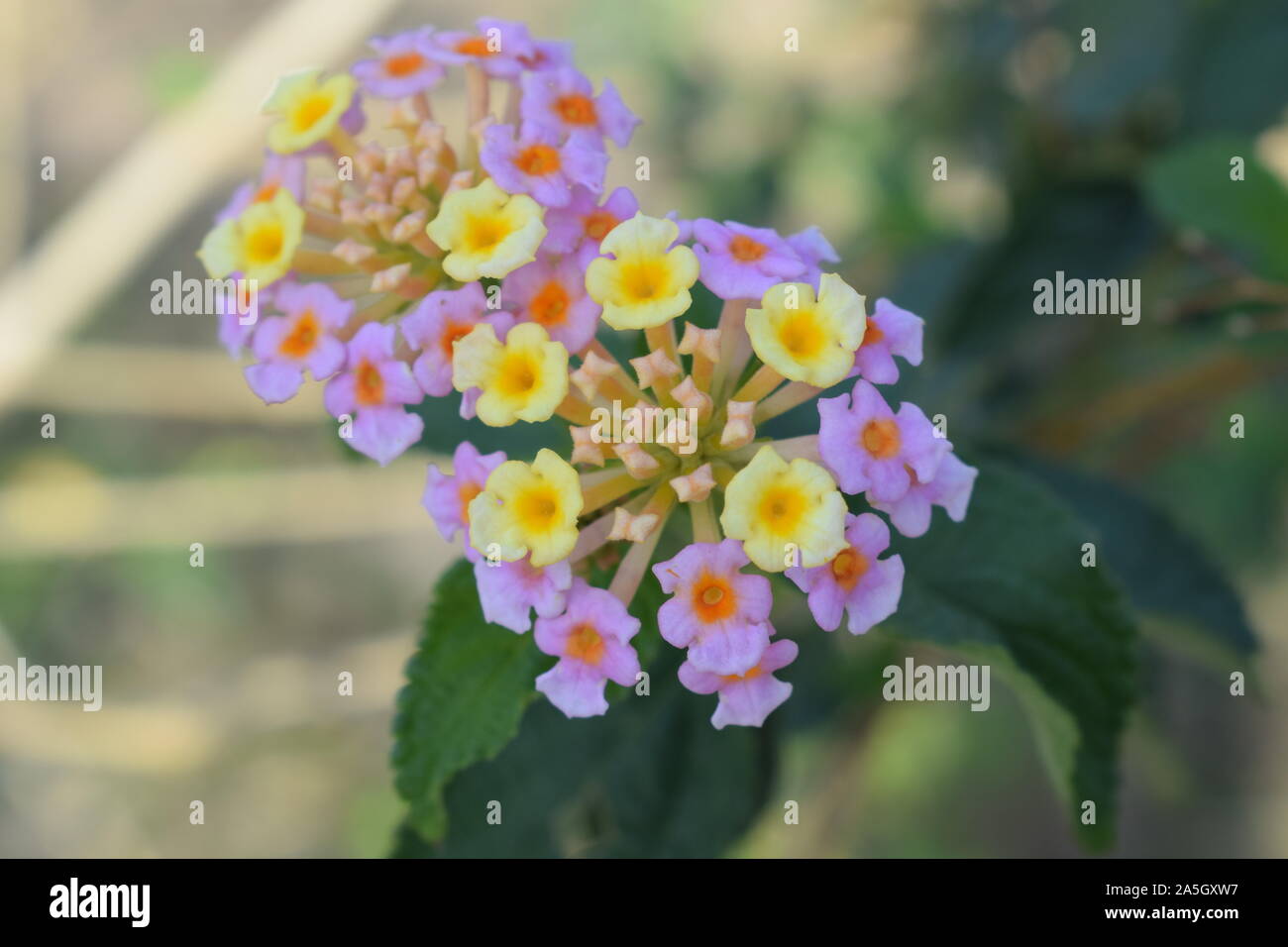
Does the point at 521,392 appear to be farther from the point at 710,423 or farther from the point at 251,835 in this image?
the point at 251,835

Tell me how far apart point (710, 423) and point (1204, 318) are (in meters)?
0.74

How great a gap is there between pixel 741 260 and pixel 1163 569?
775 mm

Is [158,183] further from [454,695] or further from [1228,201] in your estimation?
[1228,201]

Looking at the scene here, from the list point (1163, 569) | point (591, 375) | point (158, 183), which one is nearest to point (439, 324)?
point (591, 375)

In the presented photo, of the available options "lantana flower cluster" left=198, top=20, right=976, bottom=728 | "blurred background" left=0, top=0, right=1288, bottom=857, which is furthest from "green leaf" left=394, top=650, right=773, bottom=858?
"lantana flower cluster" left=198, top=20, right=976, bottom=728

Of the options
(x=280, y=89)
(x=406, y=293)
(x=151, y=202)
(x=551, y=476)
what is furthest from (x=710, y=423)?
(x=151, y=202)

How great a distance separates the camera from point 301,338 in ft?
2.91

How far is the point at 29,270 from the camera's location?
7.29ft

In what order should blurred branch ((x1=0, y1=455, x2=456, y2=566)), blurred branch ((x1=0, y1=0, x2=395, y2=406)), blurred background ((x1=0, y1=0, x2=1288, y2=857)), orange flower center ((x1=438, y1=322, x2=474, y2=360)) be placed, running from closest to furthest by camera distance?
1. orange flower center ((x1=438, y1=322, x2=474, y2=360))
2. blurred background ((x1=0, y1=0, x2=1288, y2=857))
3. blurred branch ((x1=0, y1=0, x2=395, y2=406))
4. blurred branch ((x1=0, y1=455, x2=456, y2=566))

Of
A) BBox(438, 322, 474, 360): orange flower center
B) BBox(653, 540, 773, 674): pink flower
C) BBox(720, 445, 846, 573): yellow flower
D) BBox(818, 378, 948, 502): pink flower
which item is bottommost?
BBox(653, 540, 773, 674): pink flower

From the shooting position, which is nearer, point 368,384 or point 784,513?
point 784,513

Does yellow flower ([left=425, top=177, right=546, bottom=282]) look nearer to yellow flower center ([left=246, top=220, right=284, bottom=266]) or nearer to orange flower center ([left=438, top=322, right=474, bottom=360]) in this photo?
orange flower center ([left=438, top=322, right=474, bottom=360])

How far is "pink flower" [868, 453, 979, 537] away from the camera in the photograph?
0.78 meters

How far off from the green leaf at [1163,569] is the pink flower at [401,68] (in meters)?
0.84
